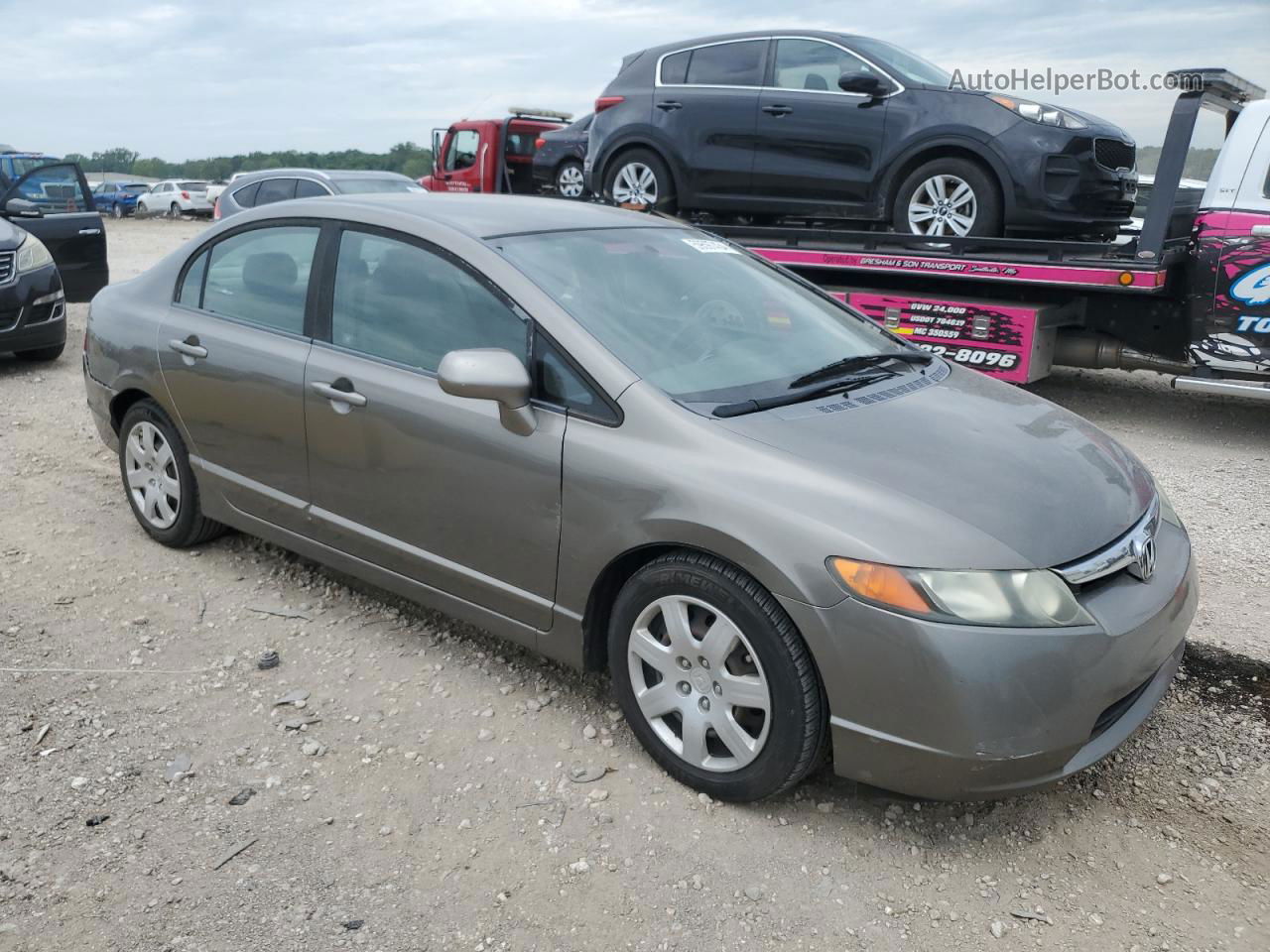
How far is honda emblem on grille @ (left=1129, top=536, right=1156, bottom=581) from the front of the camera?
2766 mm

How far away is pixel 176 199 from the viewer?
1478 inches

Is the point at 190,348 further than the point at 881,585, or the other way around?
the point at 190,348

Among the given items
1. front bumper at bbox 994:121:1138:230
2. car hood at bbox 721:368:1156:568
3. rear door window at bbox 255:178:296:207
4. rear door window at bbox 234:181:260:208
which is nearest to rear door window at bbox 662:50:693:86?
front bumper at bbox 994:121:1138:230

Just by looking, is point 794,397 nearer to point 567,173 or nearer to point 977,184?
point 977,184

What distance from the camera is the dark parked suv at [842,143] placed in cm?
698

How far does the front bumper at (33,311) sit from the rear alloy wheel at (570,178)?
560cm

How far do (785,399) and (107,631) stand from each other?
2636 millimetres

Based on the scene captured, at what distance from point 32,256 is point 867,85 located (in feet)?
21.4

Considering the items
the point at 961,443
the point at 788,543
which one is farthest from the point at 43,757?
the point at 961,443

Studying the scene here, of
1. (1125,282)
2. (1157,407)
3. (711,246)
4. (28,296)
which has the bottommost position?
(1157,407)

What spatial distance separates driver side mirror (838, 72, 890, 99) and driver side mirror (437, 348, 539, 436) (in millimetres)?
5305

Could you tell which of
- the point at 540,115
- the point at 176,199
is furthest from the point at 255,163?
the point at 540,115

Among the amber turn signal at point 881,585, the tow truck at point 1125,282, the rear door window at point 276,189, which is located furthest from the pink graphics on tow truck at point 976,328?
the rear door window at point 276,189

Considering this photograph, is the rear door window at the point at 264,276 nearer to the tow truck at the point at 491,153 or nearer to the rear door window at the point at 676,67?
the rear door window at the point at 676,67
